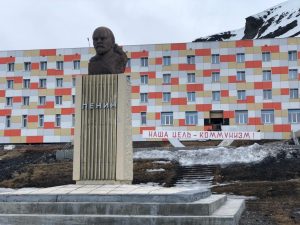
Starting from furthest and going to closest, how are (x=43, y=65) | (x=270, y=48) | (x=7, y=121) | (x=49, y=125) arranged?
(x=43, y=65) < (x=7, y=121) < (x=49, y=125) < (x=270, y=48)

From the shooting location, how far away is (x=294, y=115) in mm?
46844

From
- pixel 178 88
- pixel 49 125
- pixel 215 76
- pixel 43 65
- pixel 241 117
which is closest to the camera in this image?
pixel 241 117

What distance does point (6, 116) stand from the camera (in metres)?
50.9

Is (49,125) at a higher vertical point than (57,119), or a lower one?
lower

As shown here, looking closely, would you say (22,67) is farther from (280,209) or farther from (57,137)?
(280,209)

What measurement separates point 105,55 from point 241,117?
3355 centimetres

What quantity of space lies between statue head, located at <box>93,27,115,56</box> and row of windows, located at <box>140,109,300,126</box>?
32.9 m

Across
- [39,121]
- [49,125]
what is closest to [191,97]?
[49,125]

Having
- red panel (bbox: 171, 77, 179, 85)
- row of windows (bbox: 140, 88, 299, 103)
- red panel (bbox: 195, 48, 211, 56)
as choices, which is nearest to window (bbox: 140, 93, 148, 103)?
row of windows (bbox: 140, 88, 299, 103)

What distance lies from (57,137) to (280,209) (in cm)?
3741

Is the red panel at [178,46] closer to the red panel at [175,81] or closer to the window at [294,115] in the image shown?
the red panel at [175,81]

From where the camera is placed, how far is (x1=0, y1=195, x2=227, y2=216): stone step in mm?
10266

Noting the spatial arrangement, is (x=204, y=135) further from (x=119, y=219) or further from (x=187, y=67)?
(x=119, y=219)

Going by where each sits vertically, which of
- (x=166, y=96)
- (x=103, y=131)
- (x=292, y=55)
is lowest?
(x=103, y=131)
